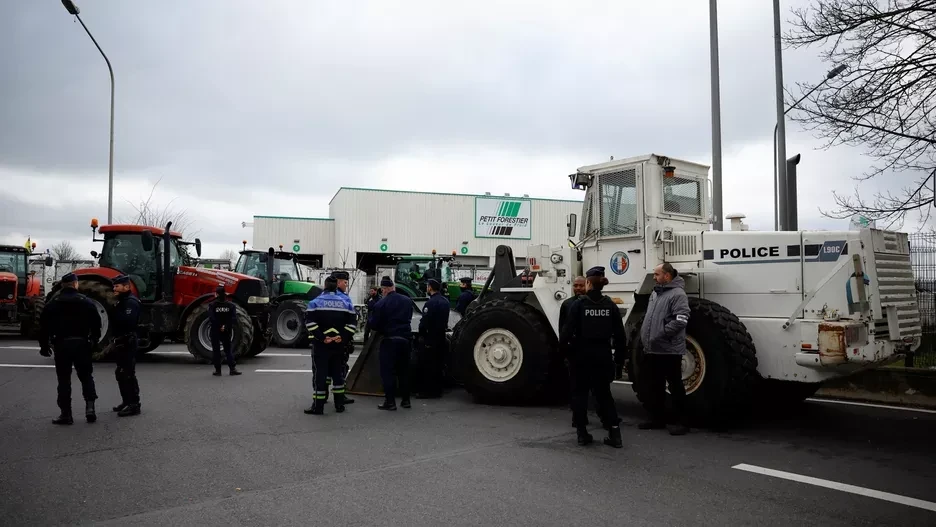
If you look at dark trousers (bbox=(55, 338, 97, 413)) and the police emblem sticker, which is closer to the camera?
dark trousers (bbox=(55, 338, 97, 413))

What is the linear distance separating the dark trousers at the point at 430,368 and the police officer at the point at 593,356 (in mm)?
3220

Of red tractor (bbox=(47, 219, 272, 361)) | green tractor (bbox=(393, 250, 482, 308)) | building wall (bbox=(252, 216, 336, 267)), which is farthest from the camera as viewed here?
building wall (bbox=(252, 216, 336, 267))

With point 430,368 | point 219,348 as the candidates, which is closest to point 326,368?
point 430,368

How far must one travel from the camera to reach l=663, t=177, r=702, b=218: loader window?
8709 mm

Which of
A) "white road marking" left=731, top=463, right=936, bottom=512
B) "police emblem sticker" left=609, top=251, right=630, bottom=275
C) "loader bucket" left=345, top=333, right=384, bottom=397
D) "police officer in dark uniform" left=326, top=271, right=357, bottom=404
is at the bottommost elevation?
"white road marking" left=731, top=463, right=936, bottom=512

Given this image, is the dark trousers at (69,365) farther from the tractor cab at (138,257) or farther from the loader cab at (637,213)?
the tractor cab at (138,257)

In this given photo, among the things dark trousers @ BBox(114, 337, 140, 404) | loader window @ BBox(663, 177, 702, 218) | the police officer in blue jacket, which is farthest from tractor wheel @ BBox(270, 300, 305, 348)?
loader window @ BBox(663, 177, 702, 218)

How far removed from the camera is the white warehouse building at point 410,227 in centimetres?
4241

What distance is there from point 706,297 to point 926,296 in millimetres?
4869

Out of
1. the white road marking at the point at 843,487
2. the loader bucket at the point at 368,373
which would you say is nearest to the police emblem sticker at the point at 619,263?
the white road marking at the point at 843,487

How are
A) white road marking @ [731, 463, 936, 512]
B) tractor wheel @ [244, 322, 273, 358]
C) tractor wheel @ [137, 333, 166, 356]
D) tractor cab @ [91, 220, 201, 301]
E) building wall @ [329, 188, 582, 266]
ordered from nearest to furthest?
white road marking @ [731, 463, 936, 512] < tractor wheel @ [137, 333, 166, 356] < tractor cab @ [91, 220, 201, 301] < tractor wheel @ [244, 322, 273, 358] < building wall @ [329, 188, 582, 266]

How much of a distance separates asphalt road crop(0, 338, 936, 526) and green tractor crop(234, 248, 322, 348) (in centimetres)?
852

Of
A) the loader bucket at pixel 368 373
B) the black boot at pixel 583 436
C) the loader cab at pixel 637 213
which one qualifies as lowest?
the black boot at pixel 583 436

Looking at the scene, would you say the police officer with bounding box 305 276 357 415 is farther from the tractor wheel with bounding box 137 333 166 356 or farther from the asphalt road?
the tractor wheel with bounding box 137 333 166 356
